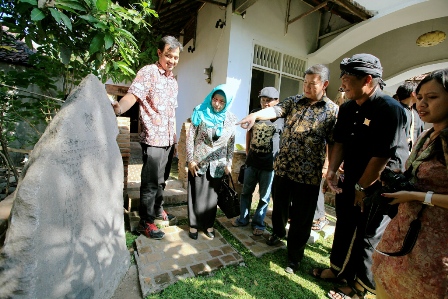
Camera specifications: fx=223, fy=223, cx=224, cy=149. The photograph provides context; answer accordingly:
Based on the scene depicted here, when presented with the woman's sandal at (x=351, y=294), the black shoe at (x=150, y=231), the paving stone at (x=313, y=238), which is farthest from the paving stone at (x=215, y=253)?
the paving stone at (x=313, y=238)

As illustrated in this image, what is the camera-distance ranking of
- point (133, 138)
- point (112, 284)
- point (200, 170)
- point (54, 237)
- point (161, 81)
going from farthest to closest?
1. point (133, 138)
2. point (200, 170)
3. point (161, 81)
4. point (112, 284)
5. point (54, 237)

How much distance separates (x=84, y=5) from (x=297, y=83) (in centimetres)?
576

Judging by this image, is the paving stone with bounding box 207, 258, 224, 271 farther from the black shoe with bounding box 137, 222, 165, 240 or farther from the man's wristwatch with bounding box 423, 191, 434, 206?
the man's wristwatch with bounding box 423, 191, 434, 206

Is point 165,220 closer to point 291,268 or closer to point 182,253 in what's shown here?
point 182,253

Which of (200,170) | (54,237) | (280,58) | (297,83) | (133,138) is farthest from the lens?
(133,138)

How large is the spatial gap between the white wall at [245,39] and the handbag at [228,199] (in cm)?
253

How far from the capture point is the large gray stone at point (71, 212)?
1172mm

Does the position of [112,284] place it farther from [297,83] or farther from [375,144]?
[297,83]

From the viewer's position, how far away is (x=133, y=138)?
11.8 metres

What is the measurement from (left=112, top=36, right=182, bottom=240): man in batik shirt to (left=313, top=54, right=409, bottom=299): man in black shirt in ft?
5.79

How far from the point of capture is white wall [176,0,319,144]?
198 inches

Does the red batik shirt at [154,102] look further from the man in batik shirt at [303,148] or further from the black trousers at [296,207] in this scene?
the black trousers at [296,207]

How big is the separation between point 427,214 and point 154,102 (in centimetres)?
239

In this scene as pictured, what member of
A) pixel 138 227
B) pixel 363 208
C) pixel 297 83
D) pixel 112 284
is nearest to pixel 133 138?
pixel 297 83
